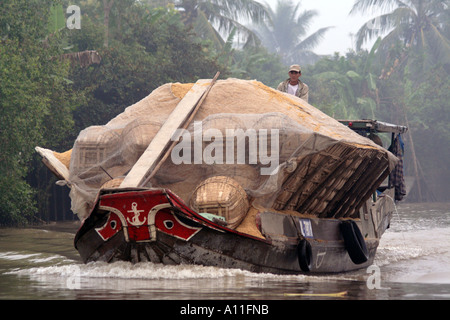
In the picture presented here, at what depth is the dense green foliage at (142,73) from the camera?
48.7ft

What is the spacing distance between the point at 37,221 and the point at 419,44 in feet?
86.5

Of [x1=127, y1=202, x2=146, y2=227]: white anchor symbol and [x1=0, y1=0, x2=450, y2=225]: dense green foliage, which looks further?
[x1=0, y1=0, x2=450, y2=225]: dense green foliage

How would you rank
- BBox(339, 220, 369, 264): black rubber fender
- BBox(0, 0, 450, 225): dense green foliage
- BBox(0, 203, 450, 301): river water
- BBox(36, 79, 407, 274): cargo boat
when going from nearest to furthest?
BBox(0, 203, 450, 301): river water → BBox(36, 79, 407, 274): cargo boat → BBox(339, 220, 369, 264): black rubber fender → BBox(0, 0, 450, 225): dense green foliage

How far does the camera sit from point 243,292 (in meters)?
5.89

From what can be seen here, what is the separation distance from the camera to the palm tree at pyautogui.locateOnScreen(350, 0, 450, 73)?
36.6 meters

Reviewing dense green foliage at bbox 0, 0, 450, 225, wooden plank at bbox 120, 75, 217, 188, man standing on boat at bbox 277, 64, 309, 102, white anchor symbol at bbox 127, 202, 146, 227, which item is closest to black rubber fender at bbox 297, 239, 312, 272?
wooden plank at bbox 120, 75, 217, 188

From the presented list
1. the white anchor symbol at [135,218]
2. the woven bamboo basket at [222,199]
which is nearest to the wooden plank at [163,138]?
the white anchor symbol at [135,218]

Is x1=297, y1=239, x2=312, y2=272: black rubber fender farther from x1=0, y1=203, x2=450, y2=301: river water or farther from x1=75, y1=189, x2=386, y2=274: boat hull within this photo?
x1=0, y1=203, x2=450, y2=301: river water

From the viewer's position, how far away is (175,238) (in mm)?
6699

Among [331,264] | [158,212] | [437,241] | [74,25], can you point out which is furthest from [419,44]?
[158,212]

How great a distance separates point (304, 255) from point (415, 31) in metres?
32.4

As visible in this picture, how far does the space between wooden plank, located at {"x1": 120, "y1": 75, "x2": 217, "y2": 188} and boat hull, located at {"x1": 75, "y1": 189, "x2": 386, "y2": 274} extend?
44 cm
